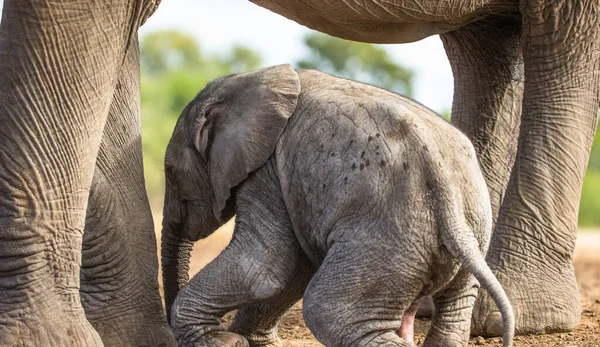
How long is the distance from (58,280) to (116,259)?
17.8 inches

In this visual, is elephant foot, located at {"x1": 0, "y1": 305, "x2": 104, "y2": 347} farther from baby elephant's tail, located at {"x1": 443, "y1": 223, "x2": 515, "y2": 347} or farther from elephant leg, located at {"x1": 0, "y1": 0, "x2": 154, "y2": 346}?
baby elephant's tail, located at {"x1": 443, "y1": 223, "x2": 515, "y2": 347}

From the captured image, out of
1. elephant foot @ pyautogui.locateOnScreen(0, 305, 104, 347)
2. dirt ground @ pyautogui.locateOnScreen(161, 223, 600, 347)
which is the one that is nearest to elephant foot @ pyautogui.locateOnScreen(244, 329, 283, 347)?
dirt ground @ pyautogui.locateOnScreen(161, 223, 600, 347)

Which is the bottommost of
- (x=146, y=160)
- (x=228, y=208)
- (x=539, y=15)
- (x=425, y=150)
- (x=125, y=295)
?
(x=146, y=160)

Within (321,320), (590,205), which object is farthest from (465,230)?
(590,205)

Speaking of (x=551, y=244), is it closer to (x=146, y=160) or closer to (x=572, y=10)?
(x=572, y=10)

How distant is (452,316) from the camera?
426 cm

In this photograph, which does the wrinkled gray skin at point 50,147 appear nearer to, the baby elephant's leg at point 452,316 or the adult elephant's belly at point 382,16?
the adult elephant's belly at point 382,16

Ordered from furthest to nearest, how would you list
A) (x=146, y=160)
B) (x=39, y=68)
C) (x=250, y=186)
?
(x=146, y=160)
(x=250, y=186)
(x=39, y=68)

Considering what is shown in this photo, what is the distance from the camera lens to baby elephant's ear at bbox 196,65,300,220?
14.1ft

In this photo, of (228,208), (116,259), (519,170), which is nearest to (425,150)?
(228,208)

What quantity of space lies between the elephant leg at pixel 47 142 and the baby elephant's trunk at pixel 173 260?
2.48 feet

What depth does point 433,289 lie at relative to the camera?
412 centimetres

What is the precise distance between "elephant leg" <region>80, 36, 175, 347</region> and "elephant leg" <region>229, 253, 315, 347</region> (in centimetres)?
29

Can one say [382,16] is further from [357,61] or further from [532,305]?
[357,61]
